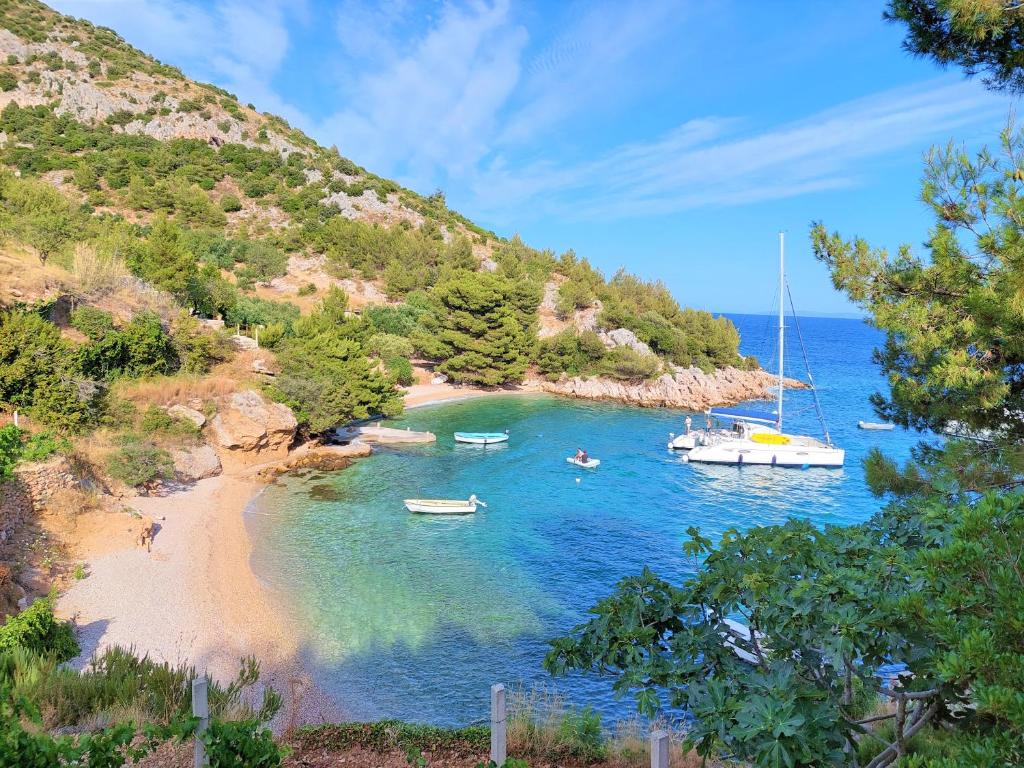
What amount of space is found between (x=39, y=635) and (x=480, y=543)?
11230mm

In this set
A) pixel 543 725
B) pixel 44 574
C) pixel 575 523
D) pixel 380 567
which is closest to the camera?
pixel 543 725

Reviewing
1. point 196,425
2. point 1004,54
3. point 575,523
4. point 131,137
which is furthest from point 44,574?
point 131,137

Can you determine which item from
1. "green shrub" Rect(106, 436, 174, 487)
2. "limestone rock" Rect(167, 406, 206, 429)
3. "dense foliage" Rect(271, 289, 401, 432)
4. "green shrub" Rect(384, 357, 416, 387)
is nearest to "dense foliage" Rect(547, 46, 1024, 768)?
"green shrub" Rect(106, 436, 174, 487)

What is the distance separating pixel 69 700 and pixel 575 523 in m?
15.4

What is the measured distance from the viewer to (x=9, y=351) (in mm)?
16375

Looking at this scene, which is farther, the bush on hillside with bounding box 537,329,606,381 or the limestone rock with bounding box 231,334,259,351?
the bush on hillside with bounding box 537,329,606,381

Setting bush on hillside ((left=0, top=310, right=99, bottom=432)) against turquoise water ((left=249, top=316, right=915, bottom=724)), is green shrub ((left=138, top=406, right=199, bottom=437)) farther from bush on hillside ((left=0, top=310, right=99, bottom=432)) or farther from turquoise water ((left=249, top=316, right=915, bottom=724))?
turquoise water ((left=249, top=316, right=915, bottom=724))

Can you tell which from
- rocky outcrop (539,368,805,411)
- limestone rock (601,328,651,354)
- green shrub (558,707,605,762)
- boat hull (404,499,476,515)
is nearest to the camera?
green shrub (558,707,605,762)

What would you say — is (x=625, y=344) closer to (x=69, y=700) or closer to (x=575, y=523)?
(x=575, y=523)

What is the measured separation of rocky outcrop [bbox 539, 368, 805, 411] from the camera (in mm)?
44812

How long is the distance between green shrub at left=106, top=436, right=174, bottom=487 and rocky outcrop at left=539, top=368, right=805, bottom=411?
104ft

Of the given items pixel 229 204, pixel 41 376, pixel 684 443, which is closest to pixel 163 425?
pixel 41 376

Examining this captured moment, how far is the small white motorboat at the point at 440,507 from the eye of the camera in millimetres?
20297

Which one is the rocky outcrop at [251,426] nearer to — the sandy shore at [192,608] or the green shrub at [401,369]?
the sandy shore at [192,608]
